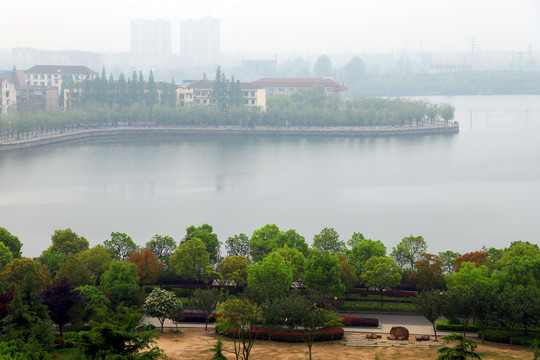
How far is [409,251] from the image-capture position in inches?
424

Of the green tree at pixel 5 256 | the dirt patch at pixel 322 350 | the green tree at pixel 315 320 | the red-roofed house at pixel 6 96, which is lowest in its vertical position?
the dirt patch at pixel 322 350

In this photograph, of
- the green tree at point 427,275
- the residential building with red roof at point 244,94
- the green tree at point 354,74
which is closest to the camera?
the green tree at point 427,275

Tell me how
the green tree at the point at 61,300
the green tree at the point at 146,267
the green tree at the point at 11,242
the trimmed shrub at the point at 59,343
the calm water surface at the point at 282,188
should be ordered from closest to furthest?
1. the trimmed shrub at the point at 59,343
2. the green tree at the point at 61,300
3. the green tree at the point at 146,267
4. the green tree at the point at 11,242
5. the calm water surface at the point at 282,188

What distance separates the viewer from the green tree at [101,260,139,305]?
9.02 meters

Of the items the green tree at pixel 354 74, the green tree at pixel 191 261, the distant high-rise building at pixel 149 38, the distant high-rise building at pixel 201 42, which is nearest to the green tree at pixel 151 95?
the green tree at pixel 191 261

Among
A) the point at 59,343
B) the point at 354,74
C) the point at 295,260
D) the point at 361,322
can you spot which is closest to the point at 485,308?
the point at 361,322

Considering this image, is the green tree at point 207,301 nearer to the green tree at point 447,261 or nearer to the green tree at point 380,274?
the green tree at point 380,274

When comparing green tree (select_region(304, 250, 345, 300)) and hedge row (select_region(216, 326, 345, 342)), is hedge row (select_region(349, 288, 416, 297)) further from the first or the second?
hedge row (select_region(216, 326, 345, 342))

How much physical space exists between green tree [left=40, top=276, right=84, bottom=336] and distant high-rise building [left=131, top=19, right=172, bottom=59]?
349ft

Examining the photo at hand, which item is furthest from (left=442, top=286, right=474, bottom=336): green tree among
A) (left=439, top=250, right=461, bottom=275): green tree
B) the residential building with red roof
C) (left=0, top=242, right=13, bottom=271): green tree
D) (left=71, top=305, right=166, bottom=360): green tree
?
the residential building with red roof

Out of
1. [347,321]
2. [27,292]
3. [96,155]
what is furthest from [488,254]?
[96,155]

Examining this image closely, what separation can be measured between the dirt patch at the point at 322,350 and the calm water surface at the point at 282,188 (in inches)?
205

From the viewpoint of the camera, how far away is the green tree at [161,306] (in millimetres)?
8375

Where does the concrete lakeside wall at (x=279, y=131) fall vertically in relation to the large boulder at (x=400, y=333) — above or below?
above
